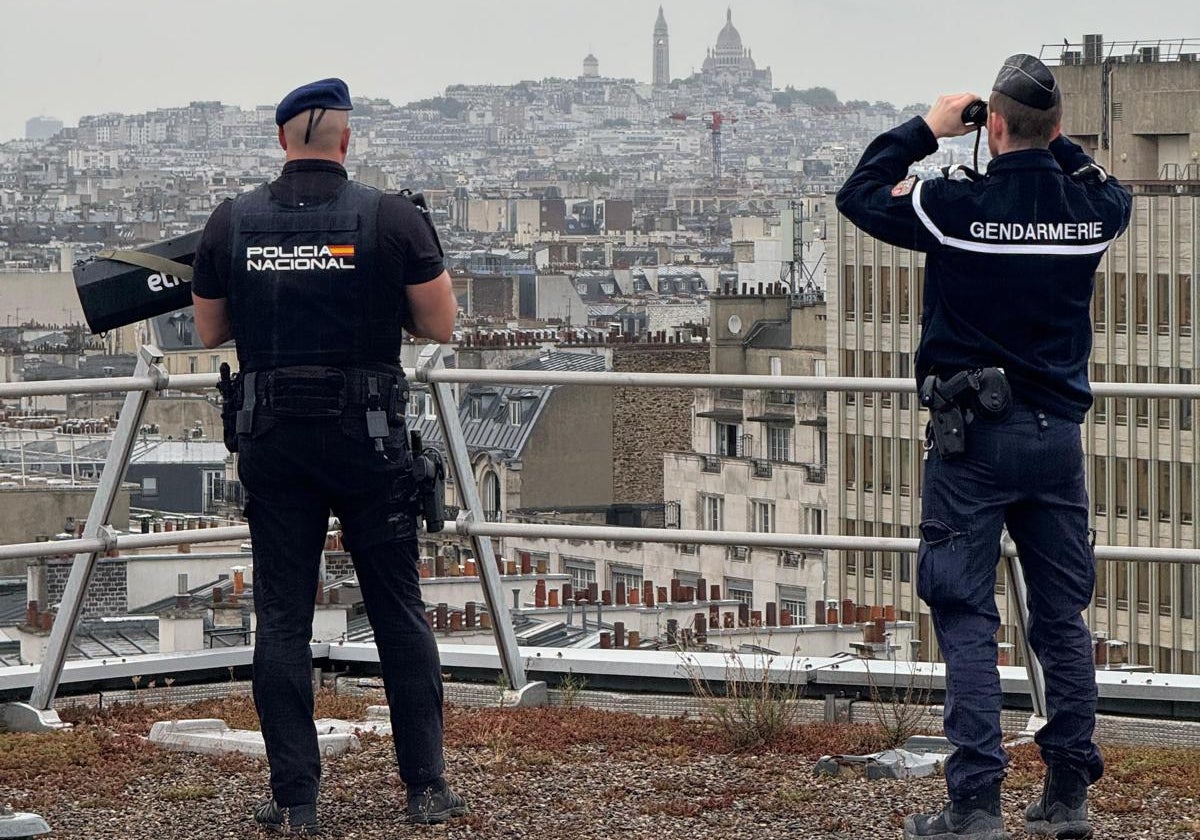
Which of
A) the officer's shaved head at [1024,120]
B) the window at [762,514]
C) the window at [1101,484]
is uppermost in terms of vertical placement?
the officer's shaved head at [1024,120]

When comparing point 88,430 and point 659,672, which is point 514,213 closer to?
point 88,430

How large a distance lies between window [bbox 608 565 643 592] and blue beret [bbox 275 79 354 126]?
697 inches

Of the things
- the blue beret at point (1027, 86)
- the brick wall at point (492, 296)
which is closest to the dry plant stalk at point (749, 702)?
the blue beret at point (1027, 86)

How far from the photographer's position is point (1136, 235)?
6450cm

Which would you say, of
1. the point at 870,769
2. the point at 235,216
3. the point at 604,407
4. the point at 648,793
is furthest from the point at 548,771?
the point at 604,407

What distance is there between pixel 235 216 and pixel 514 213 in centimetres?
18951

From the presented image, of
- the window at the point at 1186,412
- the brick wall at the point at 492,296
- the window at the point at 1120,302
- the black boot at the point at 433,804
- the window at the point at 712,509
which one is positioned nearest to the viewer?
the black boot at the point at 433,804

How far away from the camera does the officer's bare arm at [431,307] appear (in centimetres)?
544

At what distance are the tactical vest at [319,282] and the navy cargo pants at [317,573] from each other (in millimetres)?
145

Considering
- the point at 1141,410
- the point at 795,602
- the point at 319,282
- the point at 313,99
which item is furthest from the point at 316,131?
the point at 1141,410

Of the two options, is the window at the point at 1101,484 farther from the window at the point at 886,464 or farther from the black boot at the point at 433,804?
the black boot at the point at 433,804

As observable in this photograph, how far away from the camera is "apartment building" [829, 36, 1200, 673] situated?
2341 inches

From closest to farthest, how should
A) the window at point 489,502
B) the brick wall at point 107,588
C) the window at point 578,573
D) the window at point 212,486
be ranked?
the window at point 489,502
the brick wall at point 107,588
the window at point 578,573
the window at point 212,486

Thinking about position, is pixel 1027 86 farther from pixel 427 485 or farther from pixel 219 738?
pixel 219 738
